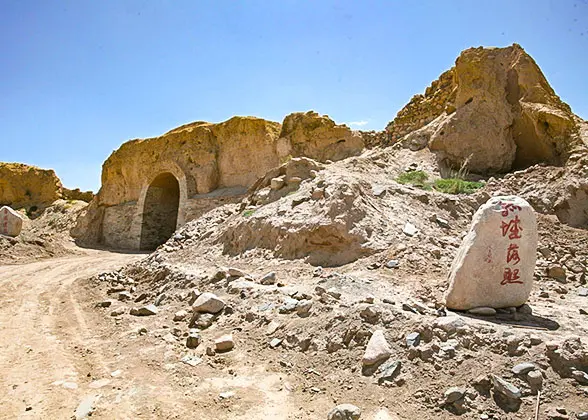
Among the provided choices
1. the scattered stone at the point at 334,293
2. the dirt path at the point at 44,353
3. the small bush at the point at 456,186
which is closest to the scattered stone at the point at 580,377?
the scattered stone at the point at 334,293

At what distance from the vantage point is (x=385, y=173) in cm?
863

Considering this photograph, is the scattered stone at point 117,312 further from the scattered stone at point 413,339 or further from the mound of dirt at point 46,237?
the mound of dirt at point 46,237

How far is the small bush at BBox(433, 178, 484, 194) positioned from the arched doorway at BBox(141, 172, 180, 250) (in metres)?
12.4

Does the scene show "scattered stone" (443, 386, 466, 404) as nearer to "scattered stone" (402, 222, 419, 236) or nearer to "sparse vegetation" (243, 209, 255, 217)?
"scattered stone" (402, 222, 419, 236)

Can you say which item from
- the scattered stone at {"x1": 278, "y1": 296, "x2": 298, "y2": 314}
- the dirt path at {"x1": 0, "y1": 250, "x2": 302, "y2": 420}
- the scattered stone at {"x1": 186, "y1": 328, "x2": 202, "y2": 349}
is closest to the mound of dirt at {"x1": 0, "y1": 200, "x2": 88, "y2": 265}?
the dirt path at {"x1": 0, "y1": 250, "x2": 302, "y2": 420}

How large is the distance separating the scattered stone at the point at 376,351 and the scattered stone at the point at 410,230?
2.91 m

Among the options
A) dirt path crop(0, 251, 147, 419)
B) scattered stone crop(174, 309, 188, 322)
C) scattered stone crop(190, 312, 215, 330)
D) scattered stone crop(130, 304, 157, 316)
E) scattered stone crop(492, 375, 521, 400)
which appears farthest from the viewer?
scattered stone crop(130, 304, 157, 316)

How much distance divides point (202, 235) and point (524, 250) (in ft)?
19.8

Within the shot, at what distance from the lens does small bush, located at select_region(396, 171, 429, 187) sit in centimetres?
816

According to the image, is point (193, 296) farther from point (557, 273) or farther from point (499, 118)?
point (499, 118)

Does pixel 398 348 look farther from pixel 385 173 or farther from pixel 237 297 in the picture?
pixel 385 173

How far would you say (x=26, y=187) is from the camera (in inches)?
855

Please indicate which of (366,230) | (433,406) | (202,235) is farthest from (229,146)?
(433,406)

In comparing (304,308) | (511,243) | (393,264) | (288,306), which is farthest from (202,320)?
(511,243)
